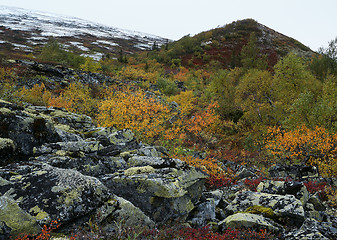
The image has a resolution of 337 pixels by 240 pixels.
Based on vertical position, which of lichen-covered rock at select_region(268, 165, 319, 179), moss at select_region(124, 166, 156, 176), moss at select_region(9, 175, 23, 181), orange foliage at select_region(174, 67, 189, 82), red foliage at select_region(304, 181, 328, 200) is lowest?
lichen-covered rock at select_region(268, 165, 319, 179)

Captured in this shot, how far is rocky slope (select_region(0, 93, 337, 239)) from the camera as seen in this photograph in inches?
172

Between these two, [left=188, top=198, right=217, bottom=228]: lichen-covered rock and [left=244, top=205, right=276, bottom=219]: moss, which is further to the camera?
[left=244, top=205, right=276, bottom=219]: moss

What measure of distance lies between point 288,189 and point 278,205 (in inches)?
84.1

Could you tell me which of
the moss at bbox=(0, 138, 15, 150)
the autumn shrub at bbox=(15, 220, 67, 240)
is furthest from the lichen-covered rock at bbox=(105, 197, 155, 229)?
the moss at bbox=(0, 138, 15, 150)

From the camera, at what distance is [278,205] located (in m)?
7.20

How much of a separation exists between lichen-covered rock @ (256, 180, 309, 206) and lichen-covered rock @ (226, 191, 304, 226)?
4.13 feet

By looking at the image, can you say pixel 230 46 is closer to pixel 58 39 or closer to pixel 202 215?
pixel 202 215

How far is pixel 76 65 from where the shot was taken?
153 feet

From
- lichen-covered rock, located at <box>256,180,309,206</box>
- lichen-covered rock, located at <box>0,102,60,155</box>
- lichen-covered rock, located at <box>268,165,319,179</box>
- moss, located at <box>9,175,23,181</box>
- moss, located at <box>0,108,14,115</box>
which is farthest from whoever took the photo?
lichen-covered rock, located at <box>268,165,319,179</box>

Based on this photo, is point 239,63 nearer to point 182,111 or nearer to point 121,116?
point 182,111

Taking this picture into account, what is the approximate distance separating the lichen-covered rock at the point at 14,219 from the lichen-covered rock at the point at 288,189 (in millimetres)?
9347

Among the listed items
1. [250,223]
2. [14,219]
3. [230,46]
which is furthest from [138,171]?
[230,46]

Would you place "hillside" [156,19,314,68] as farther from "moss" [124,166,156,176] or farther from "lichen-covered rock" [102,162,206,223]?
"lichen-covered rock" [102,162,206,223]

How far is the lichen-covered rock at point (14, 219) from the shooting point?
12.0 ft
